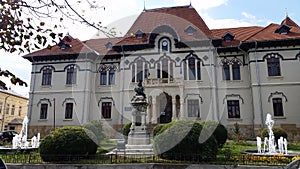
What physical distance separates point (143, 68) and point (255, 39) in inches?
421

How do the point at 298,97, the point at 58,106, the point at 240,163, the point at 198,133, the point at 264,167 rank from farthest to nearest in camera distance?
1. the point at 58,106
2. the point at 298,97
3. the point at 198,133
4. the point at 240,163
5. the point at 264,167

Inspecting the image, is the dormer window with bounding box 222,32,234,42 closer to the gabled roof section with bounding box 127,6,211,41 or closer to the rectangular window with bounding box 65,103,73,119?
the gabled roof section with bounding box 127,6,211,41

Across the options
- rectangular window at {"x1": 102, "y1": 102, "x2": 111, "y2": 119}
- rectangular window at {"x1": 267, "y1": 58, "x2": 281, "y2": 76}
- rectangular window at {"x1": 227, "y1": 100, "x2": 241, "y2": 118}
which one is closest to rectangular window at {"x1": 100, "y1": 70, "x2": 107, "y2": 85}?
rectangular window at {"x1": 102, "y1": 102, "x2": 111, "y2": 119}

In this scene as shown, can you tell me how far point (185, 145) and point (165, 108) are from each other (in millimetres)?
14383

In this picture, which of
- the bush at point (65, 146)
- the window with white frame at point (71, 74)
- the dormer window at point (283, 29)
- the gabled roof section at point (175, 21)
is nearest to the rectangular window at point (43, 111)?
the window with white frame at point (71, 74)

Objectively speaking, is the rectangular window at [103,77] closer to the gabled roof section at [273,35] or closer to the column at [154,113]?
the column at [154,113]

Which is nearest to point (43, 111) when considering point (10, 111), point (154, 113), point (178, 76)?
point (154, 113)

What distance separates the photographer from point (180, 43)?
2419 cm

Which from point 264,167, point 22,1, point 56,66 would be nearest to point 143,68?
point 56,66

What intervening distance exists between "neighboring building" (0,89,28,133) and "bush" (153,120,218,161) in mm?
35274

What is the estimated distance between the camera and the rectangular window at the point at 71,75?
25977 mm

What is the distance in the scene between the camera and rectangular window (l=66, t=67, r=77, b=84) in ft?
85.2

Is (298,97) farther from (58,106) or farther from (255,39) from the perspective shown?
(58,106)

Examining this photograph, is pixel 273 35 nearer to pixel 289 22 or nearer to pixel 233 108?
pixel 289 22
